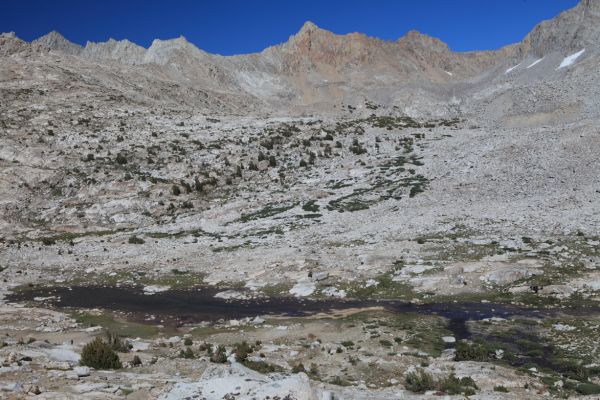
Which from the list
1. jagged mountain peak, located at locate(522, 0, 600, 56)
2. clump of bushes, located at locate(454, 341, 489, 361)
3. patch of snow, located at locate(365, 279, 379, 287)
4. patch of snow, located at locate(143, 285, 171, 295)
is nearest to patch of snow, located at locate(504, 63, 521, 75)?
jagged mountain peak, located at locate(522, 0, 600, 56)

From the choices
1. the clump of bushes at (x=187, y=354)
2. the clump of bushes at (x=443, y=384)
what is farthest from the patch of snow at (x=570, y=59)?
the clump of bushes at (x=187, y=354)

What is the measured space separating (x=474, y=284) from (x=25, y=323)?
23.5 metres

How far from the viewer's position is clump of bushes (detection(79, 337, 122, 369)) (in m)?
16.2

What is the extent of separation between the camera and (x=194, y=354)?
18984mm

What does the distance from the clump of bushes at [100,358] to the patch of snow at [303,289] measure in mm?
13614

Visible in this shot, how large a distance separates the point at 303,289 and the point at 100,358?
14678mm

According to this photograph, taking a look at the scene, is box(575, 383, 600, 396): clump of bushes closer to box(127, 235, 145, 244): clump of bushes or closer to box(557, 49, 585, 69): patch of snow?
box(127, 235, 145, 244): clump of bushes

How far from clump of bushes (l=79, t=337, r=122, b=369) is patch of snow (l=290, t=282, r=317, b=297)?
13614 millimetres

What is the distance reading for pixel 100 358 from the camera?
1634 cm

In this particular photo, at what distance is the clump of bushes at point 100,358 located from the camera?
1617 cm

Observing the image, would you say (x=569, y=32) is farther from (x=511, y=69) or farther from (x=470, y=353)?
(x=470, y=353)

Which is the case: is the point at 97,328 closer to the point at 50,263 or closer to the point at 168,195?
the point at 50,263

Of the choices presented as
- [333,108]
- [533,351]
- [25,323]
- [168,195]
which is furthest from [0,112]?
[333,108]

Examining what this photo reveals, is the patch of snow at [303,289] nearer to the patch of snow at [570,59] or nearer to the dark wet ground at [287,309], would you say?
the dark wet ground at [287,309]
